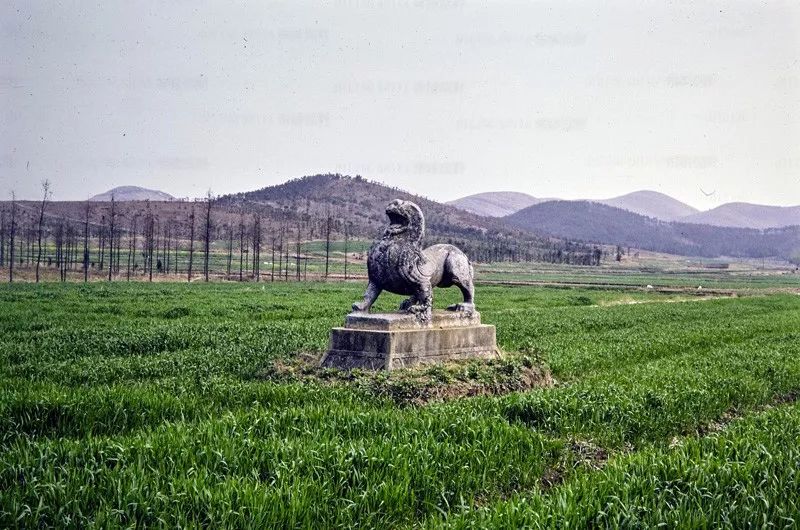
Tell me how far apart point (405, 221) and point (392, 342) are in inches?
108

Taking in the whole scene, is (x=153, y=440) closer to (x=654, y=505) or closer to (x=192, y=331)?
(x=654, y=505)

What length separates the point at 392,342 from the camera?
15.6 m

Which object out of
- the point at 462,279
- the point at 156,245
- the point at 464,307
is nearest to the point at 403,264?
the point at 462,279

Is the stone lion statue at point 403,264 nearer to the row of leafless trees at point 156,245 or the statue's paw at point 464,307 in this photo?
the statue's paw at point 464,307

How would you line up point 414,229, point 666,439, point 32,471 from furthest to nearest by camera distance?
point 414,229 < point 666,439 < point 32,471

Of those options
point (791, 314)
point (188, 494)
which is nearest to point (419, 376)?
point (188, 494)

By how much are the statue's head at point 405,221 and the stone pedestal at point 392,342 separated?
5.61 ft

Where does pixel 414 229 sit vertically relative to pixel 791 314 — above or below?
above

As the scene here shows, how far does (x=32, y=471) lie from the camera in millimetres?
7344

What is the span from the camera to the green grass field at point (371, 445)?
6902mm

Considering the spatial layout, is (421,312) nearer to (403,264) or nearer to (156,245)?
(403,264)

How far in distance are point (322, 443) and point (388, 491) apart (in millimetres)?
1455

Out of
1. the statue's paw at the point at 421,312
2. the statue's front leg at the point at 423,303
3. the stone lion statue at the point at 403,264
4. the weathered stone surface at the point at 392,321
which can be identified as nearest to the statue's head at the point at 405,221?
the stone lion statue at the point at 403,264

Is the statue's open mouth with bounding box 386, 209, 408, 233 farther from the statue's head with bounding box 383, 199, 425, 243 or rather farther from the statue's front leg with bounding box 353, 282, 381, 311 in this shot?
the statue's front leg with bounding box 353, 282, 381, 311
